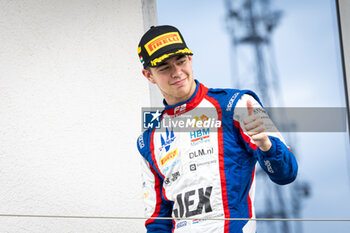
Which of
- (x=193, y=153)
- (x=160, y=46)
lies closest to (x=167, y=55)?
(x=160, y=46)

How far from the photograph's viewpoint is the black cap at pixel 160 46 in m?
0.99

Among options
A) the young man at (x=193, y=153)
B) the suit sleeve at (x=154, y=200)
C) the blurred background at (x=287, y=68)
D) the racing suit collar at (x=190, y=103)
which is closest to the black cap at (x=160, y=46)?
the young man at (x=193, y=153)

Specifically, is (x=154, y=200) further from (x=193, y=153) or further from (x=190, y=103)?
(x=190, y=103)

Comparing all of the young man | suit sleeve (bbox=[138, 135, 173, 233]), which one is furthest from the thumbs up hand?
suit sleeve (bbox=[138, 135, 173, 233])

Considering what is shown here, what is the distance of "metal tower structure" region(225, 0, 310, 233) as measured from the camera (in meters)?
1.62

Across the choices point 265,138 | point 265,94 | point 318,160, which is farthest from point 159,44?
point 318,160

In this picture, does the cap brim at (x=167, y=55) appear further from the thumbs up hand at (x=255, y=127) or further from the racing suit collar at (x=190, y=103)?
the thumbs up hand at (x=255, y=127)

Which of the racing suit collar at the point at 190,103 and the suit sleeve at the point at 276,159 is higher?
the racing suit collar at the point at 190,103

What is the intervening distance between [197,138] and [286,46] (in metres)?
0.81

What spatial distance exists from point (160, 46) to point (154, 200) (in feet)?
1.37

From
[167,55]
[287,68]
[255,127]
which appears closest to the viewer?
[255,127]

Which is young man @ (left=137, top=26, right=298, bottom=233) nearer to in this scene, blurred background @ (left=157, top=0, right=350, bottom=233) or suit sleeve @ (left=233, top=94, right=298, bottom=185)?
suit sleeve @ (left=233, top=94, right=298, bottom=185)

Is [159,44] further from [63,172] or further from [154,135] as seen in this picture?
[63,172]

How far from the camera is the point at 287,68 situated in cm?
162
